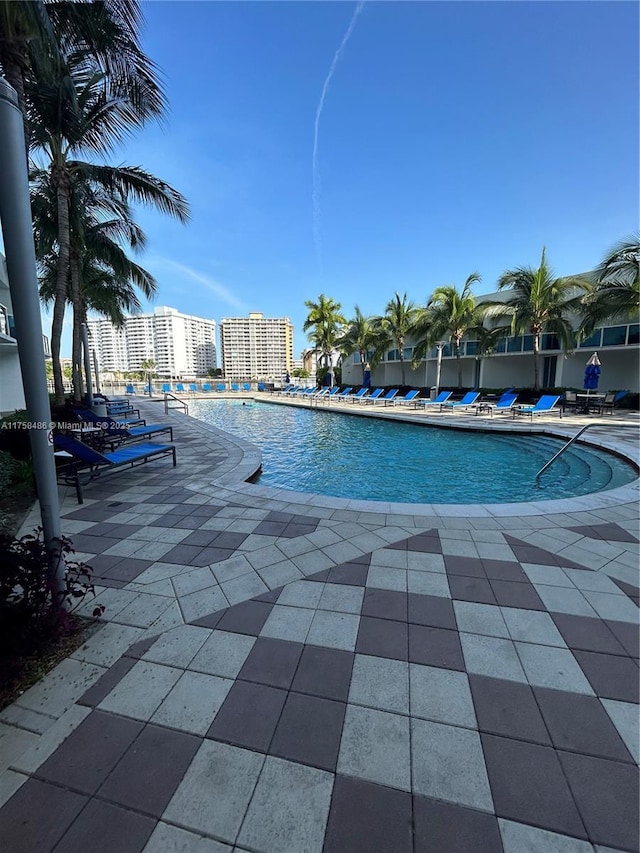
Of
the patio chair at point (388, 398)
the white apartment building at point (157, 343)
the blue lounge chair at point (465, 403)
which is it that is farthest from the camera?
the white apartment building at point (157, 343)

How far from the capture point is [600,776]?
1.50 metres

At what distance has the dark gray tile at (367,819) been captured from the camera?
1260mm

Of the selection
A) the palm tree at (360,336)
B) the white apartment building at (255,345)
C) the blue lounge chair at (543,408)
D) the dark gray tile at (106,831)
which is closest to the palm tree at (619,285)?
the blue lounge chair at (543,408)

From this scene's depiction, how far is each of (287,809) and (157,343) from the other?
12627cm

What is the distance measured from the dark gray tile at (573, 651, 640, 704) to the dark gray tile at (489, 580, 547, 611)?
466 mm

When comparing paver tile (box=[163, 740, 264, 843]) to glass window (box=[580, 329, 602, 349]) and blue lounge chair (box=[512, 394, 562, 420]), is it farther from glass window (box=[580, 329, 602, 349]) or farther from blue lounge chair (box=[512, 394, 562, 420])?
glass window (box=[580, 329, 602, 349])

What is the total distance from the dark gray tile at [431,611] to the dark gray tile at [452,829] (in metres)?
1.09

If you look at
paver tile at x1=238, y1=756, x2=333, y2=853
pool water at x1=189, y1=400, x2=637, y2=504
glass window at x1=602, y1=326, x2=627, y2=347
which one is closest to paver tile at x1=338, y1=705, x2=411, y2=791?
paver tile at x1=238, y1=756, x2=333, y2=853

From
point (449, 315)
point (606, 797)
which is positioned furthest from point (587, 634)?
point (449, 315)

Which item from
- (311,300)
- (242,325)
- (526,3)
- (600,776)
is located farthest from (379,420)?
(242,325)

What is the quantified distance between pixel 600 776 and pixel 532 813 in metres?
0.39

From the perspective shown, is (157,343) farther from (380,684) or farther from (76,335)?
(380,684)

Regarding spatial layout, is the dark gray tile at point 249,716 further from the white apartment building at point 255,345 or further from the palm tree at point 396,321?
the white apartment building at point 255,345

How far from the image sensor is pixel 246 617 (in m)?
2.52
